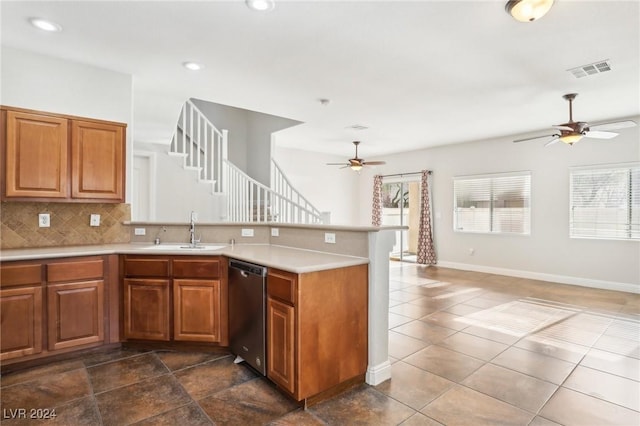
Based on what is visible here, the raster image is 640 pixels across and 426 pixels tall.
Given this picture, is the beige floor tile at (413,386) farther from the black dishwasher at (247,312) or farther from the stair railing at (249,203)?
the stair railing at (249,203)

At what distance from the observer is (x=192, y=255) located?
299 cm

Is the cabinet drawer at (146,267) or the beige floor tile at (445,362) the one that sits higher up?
the cabinet drawer at (146,267)

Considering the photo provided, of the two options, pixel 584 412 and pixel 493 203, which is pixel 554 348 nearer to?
pixel 584 412

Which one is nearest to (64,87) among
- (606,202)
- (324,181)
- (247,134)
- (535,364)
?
(247,134)

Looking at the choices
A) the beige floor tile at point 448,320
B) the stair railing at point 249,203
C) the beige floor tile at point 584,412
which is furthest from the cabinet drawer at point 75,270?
the beige floor tile at point 584,412

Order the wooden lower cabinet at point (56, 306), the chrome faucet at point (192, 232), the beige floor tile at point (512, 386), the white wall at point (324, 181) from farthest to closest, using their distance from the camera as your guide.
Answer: the white wall at point (324, 181) < the chrome faucet at point (192, 232) < the wooden lower cabinet at point (56, 306) < the beige floor tile at point (512, 386)

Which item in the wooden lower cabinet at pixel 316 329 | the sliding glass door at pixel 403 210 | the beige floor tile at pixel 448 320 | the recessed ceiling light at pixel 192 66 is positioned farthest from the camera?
the sliding glass door at pixel 403 210

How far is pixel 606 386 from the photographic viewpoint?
2477mm

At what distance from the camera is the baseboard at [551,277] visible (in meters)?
5.29

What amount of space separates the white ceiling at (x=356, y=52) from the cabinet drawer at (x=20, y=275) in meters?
1.94

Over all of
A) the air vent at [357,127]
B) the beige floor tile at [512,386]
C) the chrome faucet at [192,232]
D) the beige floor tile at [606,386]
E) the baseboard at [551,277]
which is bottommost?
the beige floor tile at [512,386]

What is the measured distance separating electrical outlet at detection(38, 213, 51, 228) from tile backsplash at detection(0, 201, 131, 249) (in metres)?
0.02

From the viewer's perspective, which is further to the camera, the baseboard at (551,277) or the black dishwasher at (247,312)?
the baseboard at (551,277)

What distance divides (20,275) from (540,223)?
7336mm
